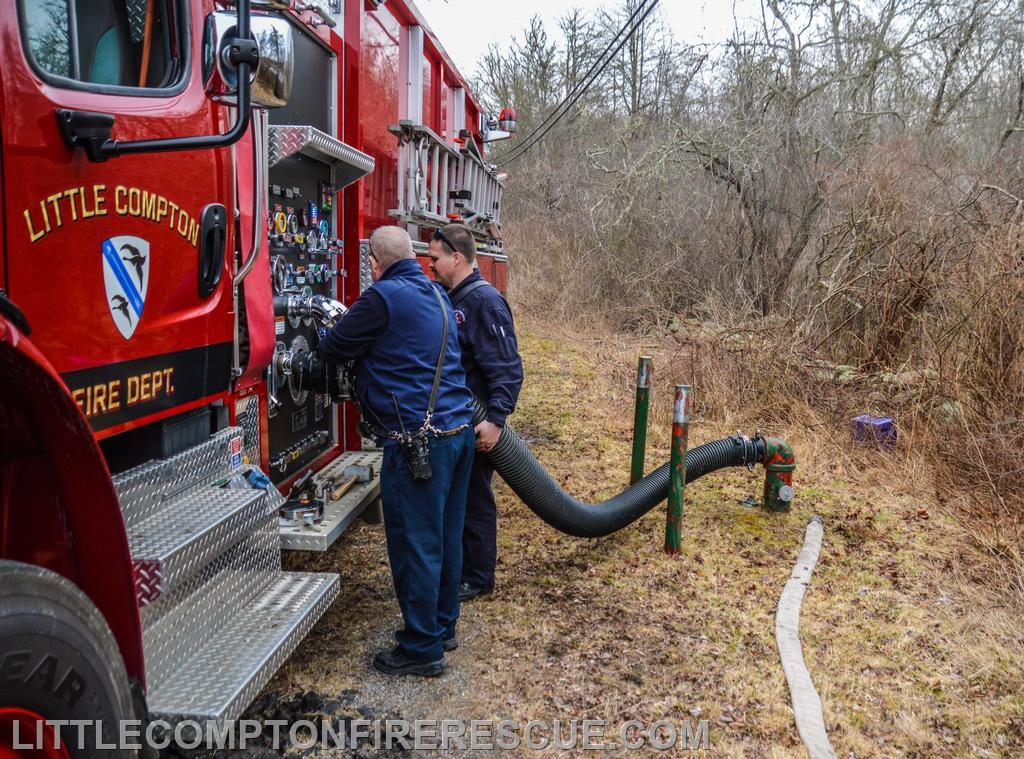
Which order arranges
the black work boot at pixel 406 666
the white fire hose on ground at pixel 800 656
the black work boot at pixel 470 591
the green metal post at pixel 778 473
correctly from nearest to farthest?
the white fire hose on ground at pixel 800 656 → the black work boot at pixel 406 666 → the black work boot at pixel 470 591 → the green metal post at pixel 778 473

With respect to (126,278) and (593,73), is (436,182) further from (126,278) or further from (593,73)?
(593,73)

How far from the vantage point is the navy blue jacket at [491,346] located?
3.84 meters

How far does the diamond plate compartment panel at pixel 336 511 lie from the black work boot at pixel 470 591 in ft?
2.10

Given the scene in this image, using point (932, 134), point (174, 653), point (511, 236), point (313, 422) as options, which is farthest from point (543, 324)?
point (174, 653)

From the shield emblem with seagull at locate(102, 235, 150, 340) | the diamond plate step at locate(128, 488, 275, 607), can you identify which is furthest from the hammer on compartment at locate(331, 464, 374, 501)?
the shield emblem with seagull at locate(102, 235, 150, 340)

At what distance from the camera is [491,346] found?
12.7 feet

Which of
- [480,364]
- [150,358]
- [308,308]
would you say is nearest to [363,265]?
[308,308]

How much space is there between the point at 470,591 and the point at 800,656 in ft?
5.09

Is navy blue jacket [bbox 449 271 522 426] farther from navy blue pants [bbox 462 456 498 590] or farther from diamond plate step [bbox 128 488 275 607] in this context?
diamond plate step [bbox 128 488 275 607]

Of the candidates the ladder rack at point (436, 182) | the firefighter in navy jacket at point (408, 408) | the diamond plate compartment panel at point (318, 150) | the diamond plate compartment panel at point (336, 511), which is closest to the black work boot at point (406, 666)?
Result: the firefighter in navy jacket at point (408, 408)

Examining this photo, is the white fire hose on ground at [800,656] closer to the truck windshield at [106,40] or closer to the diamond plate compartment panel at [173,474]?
the diamond plate compartment panel at [173,474]

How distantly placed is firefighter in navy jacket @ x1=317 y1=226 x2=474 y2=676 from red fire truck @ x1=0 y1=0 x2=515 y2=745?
320mm

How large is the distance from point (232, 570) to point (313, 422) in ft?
5.68

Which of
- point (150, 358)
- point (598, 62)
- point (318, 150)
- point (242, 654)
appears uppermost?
point (598, 62)
